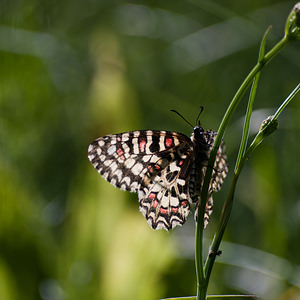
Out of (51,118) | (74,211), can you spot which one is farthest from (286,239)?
(51,118)

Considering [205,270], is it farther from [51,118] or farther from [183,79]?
[183,79]

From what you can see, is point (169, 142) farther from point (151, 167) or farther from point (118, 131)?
point (118, 131)

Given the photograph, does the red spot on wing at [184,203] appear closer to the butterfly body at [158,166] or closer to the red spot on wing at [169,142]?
the butterfly body at [158,166]

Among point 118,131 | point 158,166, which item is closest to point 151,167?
point 158,166

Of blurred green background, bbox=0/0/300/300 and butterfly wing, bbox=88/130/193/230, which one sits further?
blurred green background, bbox=0/0/300/300

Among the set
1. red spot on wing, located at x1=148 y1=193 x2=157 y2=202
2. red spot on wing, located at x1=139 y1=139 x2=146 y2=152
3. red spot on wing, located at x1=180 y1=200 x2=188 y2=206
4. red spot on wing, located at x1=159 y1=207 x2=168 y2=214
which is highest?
red spot on wing, located at x1=139 y1=139 x2=146 y2=152

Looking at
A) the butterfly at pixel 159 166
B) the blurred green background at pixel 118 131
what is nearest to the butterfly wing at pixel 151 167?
the butterfly at pixel 159 166

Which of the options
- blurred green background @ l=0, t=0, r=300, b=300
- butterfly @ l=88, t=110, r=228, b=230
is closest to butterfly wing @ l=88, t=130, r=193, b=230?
butterfly @ l=88, t=110, r=228, b=230

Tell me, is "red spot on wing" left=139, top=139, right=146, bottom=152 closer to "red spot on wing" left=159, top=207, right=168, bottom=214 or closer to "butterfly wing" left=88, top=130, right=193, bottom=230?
"butterfly wing" left=88, top=130, right=193, bottom=230
